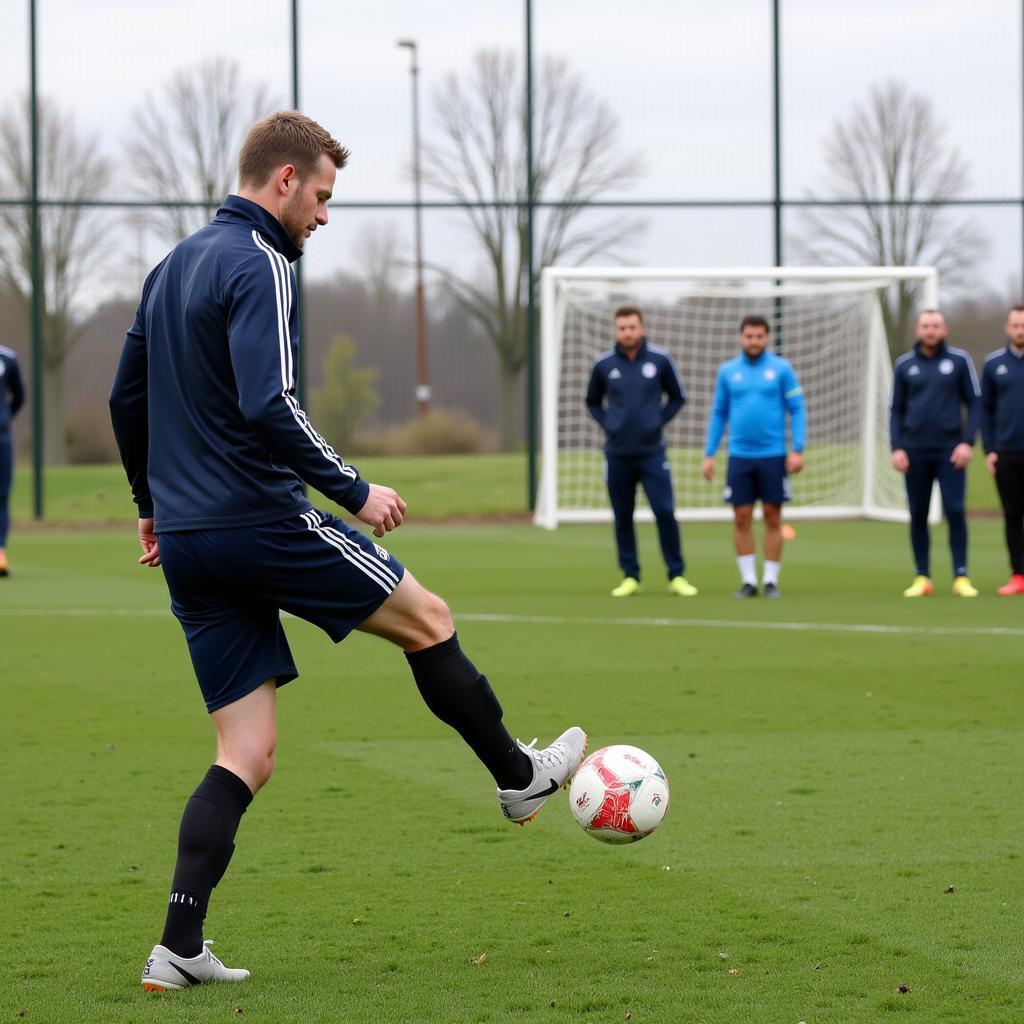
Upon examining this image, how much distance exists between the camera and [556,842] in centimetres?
531

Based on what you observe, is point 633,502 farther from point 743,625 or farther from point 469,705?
point 469,705

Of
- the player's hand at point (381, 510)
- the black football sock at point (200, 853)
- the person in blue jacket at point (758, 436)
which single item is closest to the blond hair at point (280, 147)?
the player's hand at point (381, 510)

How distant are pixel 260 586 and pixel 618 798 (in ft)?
3.82

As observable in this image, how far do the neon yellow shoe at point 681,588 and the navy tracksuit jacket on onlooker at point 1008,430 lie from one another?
2.46 metres

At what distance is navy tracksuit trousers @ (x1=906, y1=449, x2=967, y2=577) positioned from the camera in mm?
12398

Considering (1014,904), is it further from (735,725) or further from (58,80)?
(58,80)

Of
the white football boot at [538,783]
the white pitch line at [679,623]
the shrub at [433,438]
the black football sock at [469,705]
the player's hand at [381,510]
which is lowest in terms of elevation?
the white pitch line at [679,623]

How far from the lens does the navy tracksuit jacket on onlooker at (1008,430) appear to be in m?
12.7

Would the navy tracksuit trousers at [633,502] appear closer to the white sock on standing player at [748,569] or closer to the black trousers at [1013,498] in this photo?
the white sock on standing player at [748,569]

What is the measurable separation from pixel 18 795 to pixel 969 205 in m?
19.1

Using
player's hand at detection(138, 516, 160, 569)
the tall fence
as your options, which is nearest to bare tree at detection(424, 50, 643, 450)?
the tall fence

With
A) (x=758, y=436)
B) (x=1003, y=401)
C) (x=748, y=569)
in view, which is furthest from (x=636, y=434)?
(x=1003, y=401)

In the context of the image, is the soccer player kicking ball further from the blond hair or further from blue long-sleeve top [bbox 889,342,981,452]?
blue long-sleeve top [bbox 889,342,981,452]

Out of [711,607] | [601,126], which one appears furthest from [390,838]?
[601,126]
